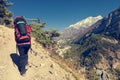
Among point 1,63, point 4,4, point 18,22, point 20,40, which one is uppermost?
point 4,4

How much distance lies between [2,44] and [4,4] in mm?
26430

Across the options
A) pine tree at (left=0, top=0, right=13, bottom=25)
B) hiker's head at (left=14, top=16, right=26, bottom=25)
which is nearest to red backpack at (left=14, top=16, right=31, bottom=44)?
hiker's head at (left=14, top=16, right=26, bottom=25)

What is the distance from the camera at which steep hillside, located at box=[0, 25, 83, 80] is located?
47.3 metres

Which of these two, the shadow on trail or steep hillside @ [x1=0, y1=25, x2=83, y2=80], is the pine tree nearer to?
steep hillside @ [x1=0, y1=25, x2=83, y2=80]

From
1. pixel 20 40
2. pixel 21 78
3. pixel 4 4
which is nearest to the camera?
pixel 20 40

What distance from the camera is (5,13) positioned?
251 ft

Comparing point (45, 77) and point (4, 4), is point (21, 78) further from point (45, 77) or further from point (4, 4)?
point (4, 4)

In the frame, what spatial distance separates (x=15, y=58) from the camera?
163ft

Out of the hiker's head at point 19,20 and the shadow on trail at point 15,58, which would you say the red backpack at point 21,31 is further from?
the shadow on trail at point 15,58

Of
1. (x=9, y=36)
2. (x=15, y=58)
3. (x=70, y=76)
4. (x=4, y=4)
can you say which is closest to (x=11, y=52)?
(x=15, y=58)

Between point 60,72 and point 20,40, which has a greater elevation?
point 20,40

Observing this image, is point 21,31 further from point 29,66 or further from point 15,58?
point 29,66

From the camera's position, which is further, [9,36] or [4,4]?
[4,4]

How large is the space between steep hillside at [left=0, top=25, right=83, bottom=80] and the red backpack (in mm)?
6457
